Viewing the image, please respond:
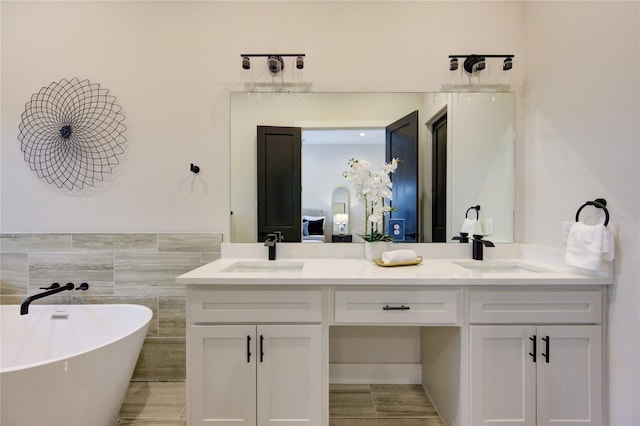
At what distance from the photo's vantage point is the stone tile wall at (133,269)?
6.37 ft

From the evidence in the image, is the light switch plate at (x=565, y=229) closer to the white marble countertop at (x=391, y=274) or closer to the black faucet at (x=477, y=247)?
the white marble countertop at (x=391, y=274)

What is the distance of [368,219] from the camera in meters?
1.92

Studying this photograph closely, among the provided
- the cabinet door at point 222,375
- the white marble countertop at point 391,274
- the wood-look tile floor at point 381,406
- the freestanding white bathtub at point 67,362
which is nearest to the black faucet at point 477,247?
the white marble countertop at point 391,274

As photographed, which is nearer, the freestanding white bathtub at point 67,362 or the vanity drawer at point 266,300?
the freestanding white bathtub at point 67,362

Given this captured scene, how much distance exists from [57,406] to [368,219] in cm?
179

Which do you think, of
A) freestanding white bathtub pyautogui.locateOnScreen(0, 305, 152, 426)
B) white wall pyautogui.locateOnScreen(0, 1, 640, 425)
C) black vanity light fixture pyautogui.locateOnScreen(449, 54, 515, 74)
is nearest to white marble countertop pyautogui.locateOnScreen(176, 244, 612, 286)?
white wall pyautogui.locateOnScreen(0, 1, 640, 425)

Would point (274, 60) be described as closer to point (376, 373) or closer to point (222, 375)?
point (222, 375)

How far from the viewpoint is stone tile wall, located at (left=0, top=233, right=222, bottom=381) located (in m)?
1.94

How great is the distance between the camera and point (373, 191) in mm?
1862

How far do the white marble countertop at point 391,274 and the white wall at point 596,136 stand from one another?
20cm

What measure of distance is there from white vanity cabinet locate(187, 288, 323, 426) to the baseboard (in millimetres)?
653

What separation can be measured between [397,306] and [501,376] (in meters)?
0.61

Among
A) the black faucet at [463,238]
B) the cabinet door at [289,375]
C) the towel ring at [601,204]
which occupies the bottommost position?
the cabinet door at [289,375]

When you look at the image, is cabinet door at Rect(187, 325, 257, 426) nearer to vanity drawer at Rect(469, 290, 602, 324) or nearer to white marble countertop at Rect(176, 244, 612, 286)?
white marble countertop at Rect(176, 244, 612, 286)
